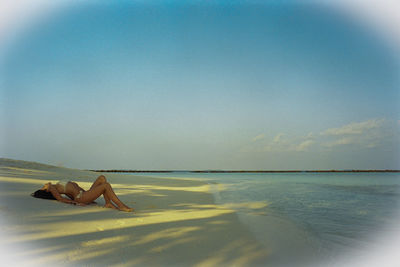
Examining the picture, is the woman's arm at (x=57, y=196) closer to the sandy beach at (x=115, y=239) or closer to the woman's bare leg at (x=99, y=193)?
the woman's bare leg at (x=99, y=193)

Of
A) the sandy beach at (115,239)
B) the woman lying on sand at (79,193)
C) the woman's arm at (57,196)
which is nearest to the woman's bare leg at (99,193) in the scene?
the woman lying on sand at (79,193)

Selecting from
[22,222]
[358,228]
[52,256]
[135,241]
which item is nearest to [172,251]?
[135,241]

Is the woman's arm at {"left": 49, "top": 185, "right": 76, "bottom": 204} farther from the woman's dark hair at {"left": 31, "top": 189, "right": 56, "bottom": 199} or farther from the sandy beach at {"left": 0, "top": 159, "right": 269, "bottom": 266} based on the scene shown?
the sandy beach at {"left": 0, "top": 159, "right": 269, "bottom": 266}

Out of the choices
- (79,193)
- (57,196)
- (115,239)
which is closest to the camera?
(115,239)

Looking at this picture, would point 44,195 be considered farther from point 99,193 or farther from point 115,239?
point 115,239

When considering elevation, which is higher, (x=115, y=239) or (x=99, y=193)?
(x=99, y=193)

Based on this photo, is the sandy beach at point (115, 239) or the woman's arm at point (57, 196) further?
the woman's arm at point (57, 196)

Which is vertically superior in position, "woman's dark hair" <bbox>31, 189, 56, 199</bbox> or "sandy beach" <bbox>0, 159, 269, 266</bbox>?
"woman's dark hair" <bbox>31, 189, 56, 199</bbox>

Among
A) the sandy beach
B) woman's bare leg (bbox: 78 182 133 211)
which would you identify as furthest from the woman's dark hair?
woman's bare leg (bbox: 78 182 133 211)

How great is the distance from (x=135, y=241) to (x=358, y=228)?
175 inches

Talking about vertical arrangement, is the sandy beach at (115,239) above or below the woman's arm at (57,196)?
below

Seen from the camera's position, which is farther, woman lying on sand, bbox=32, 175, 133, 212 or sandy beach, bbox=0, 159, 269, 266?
woman lying on sand, bbox=32, 175, 133, 212

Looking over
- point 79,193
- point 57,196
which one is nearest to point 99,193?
point 79,193

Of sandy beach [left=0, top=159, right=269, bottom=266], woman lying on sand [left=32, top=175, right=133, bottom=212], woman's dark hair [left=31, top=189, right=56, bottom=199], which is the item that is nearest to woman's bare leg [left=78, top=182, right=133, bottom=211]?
woman lying on sand [left=32, top=175, right=133, bottom=212]
